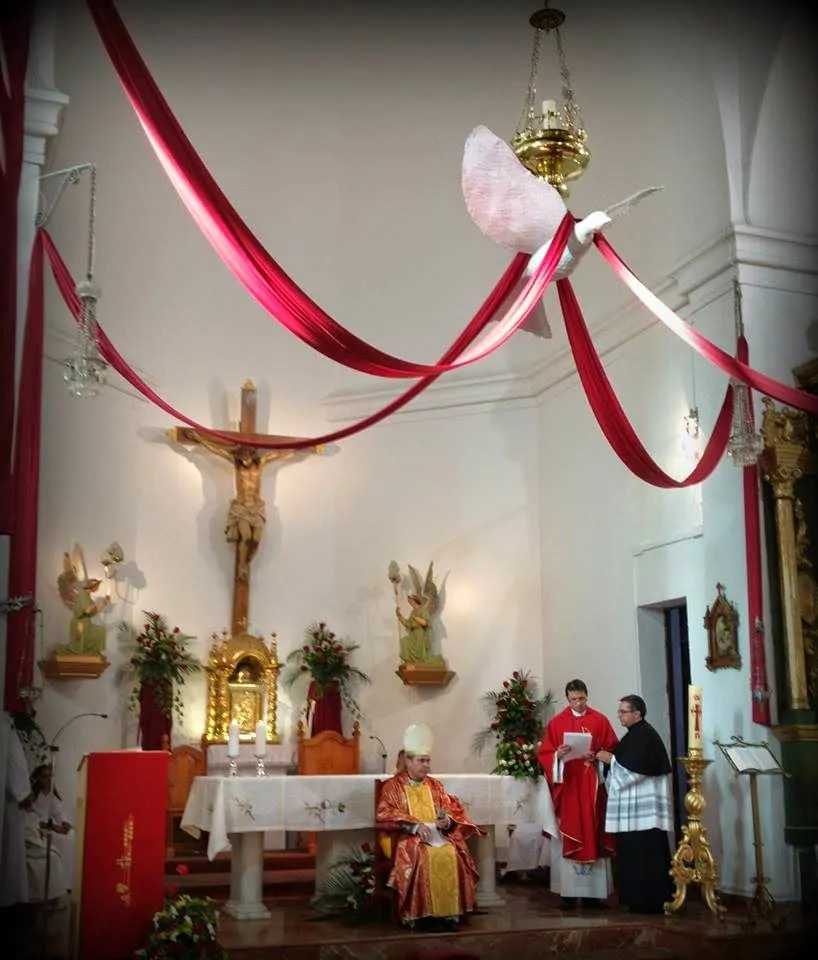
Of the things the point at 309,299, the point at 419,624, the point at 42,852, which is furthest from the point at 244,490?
the point at 309,299

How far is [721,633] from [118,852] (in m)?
5.17

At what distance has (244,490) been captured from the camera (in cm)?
1241

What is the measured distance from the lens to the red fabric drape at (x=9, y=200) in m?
5.95

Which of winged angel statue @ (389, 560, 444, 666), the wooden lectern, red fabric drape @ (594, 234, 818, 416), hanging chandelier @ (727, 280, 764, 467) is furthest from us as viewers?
winged angel statue @ (389, 560, 444, 666)

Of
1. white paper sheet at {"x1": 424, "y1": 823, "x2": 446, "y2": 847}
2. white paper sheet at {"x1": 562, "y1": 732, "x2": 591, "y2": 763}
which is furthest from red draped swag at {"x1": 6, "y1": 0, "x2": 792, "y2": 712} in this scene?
white paper sheet at {"x1": 424, "y1": 823, "x2": 446, "y2": 847}

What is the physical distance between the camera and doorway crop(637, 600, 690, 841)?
36.5 feet

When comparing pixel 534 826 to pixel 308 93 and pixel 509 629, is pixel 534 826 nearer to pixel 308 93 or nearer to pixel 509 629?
pixel 509 629

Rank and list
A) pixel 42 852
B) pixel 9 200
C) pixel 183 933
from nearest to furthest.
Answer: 1. pixel 9 200
2. pixel 183 933
3. pixel 42 852

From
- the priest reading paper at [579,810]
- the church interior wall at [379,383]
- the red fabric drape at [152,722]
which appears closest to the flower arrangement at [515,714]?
the church interior wall at [379,383]

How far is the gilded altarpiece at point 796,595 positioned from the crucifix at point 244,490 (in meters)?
4.74

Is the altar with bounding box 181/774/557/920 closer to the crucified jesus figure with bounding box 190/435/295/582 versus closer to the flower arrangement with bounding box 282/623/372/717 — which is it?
the flower arrangement with bounding box 282/623/372/717

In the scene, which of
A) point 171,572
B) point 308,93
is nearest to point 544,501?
point 171,572

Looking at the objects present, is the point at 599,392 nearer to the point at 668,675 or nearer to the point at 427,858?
the point at 427,858

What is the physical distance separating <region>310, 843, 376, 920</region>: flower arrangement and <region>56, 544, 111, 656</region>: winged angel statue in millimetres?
3537
